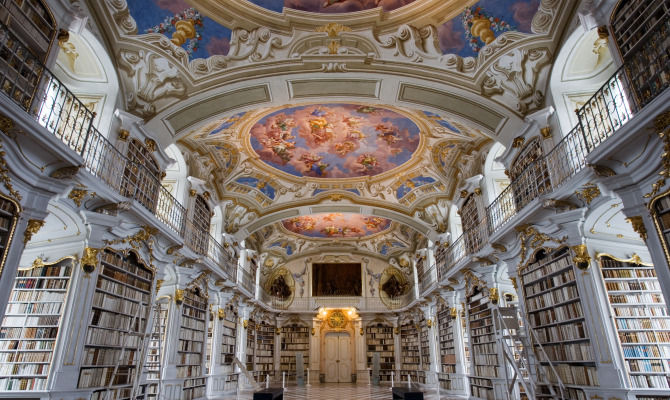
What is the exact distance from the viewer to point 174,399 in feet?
28.1

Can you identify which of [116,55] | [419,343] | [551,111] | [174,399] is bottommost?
[174,399]

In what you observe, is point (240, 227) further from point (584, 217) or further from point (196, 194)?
point (584, 217)

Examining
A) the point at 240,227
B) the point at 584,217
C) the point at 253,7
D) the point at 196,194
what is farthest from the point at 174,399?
the point at 584,217

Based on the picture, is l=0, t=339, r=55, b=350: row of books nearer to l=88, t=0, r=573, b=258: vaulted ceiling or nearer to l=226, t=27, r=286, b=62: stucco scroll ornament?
l=88, t=0, r=573, b=258: vaulted ceiling

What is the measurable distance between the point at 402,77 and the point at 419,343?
39.2 ft

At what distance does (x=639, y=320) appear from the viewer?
227 inches

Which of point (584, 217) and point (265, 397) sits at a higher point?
point (584, 217)

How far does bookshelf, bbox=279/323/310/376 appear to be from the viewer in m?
18.6

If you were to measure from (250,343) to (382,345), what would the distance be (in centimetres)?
671

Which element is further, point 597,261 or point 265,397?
point 265,397

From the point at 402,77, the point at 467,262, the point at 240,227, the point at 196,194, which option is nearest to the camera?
the point at 402,77

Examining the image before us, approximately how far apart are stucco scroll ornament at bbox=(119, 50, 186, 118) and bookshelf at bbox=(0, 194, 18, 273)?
3.39 m

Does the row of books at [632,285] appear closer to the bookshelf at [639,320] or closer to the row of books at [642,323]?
the bookshelf at [639,320]

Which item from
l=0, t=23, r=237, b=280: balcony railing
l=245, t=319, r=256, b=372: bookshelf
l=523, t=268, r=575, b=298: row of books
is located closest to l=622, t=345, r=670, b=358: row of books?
l=523, t=268, r=575, b=298: row of books
